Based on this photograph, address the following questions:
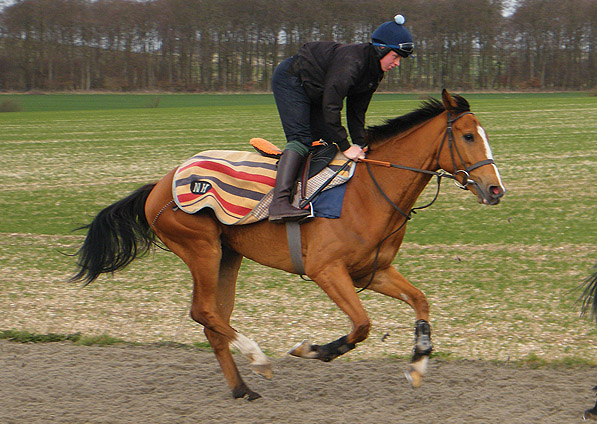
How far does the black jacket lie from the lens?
4695 millimetres

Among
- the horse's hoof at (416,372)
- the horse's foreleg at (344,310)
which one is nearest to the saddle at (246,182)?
the horse's foreleg at (344,310)

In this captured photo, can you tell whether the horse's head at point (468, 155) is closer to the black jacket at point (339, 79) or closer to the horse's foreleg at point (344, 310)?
the black jacket at point (339, 79)

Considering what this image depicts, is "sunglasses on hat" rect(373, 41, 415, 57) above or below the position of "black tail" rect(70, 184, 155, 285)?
above

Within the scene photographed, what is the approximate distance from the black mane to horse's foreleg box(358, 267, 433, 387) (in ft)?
3.03

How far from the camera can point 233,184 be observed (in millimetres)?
5180

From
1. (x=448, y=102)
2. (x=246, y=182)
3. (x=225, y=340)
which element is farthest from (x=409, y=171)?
(x=225, y=340)

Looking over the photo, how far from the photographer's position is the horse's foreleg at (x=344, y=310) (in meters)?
4.52

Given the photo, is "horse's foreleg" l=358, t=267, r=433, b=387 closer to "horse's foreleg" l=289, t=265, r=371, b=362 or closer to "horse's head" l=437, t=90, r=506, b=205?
"horse's foreleg" l=289, t=265, r=371, b=362

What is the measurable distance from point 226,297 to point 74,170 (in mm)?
13336

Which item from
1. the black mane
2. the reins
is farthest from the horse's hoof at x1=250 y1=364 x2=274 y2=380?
the black mane

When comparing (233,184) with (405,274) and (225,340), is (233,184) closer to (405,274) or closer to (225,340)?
(225,340)

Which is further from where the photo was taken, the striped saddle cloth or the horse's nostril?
the striped saddle cloth

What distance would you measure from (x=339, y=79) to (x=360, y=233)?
101cm

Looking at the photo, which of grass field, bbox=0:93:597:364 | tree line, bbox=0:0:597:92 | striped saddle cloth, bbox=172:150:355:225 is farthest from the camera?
tree line, bbox=0:0:597:92
